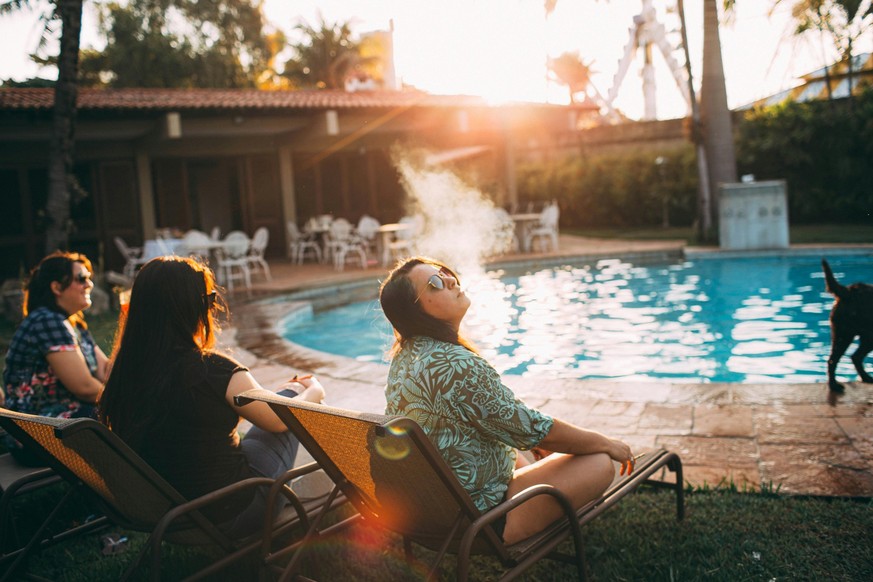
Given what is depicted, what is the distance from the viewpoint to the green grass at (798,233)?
514 inches

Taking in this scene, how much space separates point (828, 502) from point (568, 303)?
6.97 m

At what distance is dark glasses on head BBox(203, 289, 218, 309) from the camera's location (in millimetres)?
2446

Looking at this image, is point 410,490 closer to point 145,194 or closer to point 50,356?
point 50,356

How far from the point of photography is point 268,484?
2393 mm

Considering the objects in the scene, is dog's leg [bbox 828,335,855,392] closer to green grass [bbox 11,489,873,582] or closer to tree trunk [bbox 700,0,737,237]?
green grass [bbox 11,489,873,582]

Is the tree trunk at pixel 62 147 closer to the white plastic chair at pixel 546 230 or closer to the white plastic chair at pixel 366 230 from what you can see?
the white plastic chair at pixel 366 230

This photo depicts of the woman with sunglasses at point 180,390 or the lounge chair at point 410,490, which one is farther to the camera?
the woman with sunglasses at point 180,390

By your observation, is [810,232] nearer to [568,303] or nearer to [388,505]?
[568,303]

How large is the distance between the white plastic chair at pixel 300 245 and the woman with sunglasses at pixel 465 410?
13.0 meters

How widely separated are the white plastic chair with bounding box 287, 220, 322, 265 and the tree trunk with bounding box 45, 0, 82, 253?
6.63m

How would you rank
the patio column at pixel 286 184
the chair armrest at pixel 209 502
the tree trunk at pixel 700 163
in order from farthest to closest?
the patio column at pixel 286 184 → the tree trunk at pixel 700 163 → the chair armrest at pixel 209 502

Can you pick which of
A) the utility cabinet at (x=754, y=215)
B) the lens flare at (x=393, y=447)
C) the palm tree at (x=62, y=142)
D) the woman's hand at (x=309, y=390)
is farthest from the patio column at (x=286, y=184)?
the lens flare at (x=393, y=447)

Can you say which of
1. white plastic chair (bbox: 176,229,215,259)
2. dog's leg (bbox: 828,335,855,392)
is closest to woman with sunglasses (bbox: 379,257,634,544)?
dog's leg (bbox: 828,335,855,392)

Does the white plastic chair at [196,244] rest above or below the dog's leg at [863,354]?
above
